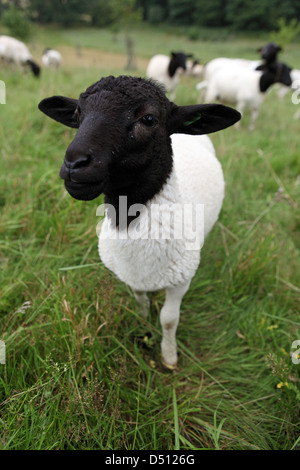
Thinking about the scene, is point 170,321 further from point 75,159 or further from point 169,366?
point 75,159

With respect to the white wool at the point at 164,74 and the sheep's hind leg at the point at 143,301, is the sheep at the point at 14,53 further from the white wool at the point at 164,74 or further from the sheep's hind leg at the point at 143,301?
the sheep's hind leg at the point at 143,301

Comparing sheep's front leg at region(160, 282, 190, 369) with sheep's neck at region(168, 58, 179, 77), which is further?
sheep's neck at region(168, 58, 179, 77)

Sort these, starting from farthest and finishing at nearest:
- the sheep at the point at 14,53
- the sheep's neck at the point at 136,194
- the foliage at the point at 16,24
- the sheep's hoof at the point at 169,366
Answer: the foliage at the point at 16,24, the sheep at the point at 14,53, the sheep's hoof at the point at 169,366, the sheep's neck at the point at 136,194

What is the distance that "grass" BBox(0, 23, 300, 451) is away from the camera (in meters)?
→ 1.50

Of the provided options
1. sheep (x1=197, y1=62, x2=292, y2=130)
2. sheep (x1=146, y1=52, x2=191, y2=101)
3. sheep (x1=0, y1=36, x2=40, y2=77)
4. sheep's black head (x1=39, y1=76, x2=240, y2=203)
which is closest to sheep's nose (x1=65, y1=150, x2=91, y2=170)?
sheep's black head (x1=39, y1=76, x2=240, y2=203)

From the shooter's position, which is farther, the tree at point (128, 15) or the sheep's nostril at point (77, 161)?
the tree at point (128, 15)

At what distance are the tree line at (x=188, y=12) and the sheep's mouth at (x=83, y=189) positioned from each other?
45.4 metres

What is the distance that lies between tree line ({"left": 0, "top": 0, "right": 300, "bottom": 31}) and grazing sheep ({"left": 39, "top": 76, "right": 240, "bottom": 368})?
44.9m

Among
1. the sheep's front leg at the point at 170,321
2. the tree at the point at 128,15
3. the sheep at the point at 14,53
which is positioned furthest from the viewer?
the tree at the point at 128,15

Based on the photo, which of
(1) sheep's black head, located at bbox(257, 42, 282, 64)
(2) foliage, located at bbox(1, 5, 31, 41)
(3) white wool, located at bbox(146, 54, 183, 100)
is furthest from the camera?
(2) foliage, located at bbox(1, 5, 31, 41)

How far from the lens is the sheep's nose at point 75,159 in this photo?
108 cm

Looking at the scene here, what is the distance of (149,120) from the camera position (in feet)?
4.38

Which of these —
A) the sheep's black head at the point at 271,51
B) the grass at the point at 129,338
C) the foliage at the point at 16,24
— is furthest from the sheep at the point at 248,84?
the foliage at the point at 16,24

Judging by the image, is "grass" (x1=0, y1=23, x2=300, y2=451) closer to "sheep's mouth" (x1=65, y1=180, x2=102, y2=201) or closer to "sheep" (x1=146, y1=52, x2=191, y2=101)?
"sheep's mouth" (x1=65, y1=180, x2=102, y2=201)
